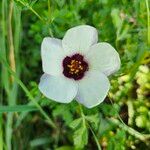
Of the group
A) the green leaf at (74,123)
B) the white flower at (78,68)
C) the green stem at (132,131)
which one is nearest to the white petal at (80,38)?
the white flower at (78,68)

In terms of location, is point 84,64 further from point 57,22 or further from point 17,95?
point 17,95

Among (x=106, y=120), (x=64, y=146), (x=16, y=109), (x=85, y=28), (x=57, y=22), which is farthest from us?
(x=64, y=146)

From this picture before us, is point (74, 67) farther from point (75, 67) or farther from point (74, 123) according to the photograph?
point (74, 123)

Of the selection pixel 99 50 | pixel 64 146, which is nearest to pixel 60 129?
pixel 64 146

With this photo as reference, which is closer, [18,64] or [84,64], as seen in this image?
[84,64]

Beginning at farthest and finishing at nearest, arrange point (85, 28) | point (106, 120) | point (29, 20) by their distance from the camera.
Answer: point (29, 20) < point (106, 120) < point (85, 28)

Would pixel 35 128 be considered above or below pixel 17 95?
below

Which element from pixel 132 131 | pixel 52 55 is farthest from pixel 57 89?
pixel 132 131

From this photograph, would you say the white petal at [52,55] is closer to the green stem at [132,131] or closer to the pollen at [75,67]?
the pollen at [75,67]
